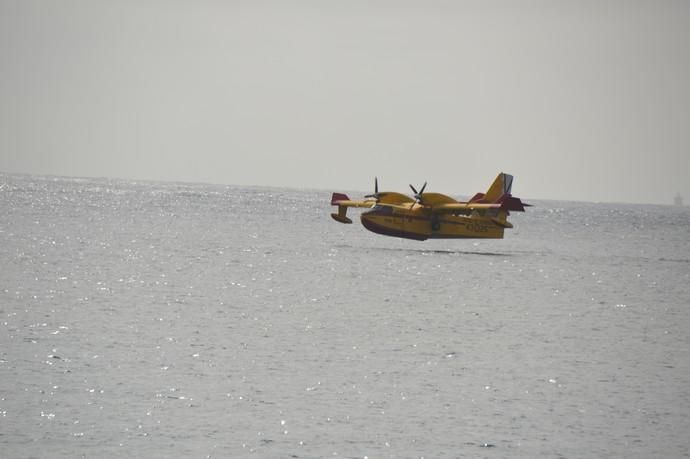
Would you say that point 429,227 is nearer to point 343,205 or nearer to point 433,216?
point 433,216

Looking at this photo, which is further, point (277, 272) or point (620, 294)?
point (277, 272)

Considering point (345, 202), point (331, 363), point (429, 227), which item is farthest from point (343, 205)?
point (331, 363)

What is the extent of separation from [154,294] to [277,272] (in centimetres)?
1564

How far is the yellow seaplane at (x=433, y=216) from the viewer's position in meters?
71.6

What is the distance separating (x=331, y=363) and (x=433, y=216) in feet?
148

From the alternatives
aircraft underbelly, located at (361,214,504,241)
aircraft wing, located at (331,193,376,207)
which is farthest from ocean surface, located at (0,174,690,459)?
aircraft wing, located at (331,193,376,207)

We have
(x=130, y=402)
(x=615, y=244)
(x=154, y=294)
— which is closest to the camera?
(x=130, y=402)

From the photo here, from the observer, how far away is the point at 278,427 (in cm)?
2152

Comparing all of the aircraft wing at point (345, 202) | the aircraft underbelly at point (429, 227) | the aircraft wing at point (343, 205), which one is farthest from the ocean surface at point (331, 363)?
the aircraft wing at point (345, 202)

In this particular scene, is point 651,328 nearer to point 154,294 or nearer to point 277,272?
point 154,294

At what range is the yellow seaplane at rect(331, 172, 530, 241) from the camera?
71562 millimetres

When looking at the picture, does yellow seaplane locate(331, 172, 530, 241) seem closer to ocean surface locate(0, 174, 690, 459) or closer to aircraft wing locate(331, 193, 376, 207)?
aircraft wing locate(331, 193, 376, 207)

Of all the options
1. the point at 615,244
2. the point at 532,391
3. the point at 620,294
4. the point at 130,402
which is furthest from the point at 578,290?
the point at 615,244

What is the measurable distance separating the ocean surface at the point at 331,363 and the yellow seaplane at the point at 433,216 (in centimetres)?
927
